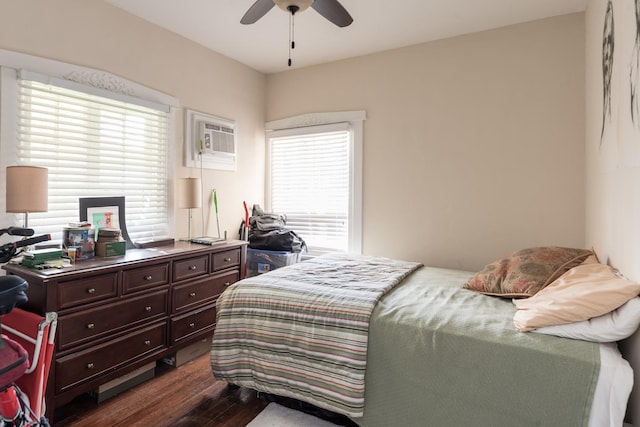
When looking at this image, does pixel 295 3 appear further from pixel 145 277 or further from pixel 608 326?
pixel 608 326

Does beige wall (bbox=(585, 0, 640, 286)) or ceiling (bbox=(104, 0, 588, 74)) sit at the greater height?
ceiling (bbox=(104, 0, 588, 74))

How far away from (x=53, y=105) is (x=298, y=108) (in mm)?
2311

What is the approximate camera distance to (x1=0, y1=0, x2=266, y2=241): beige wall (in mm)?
2219

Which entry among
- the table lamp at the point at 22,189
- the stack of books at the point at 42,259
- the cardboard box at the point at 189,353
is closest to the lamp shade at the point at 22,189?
the table lamp at the point at 22,189

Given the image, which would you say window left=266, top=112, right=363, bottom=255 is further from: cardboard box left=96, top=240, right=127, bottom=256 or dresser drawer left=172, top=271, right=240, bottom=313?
cardboard box left=96, top=240, right=127, bottom=256

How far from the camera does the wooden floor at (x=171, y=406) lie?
1.92 m

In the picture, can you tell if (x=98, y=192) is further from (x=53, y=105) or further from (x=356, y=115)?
(x=356, y=115)

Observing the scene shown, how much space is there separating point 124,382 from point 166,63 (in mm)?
2529

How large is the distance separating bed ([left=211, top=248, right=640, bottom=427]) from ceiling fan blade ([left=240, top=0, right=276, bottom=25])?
1722 mm

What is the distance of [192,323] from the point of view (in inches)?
103

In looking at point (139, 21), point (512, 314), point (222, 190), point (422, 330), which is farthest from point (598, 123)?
point (139, 21)

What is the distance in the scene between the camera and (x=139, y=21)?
9.11 feet

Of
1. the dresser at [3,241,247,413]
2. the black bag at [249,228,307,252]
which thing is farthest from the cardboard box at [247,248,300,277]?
the dresser at [3,241,247,413]

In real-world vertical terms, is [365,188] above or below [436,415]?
above
